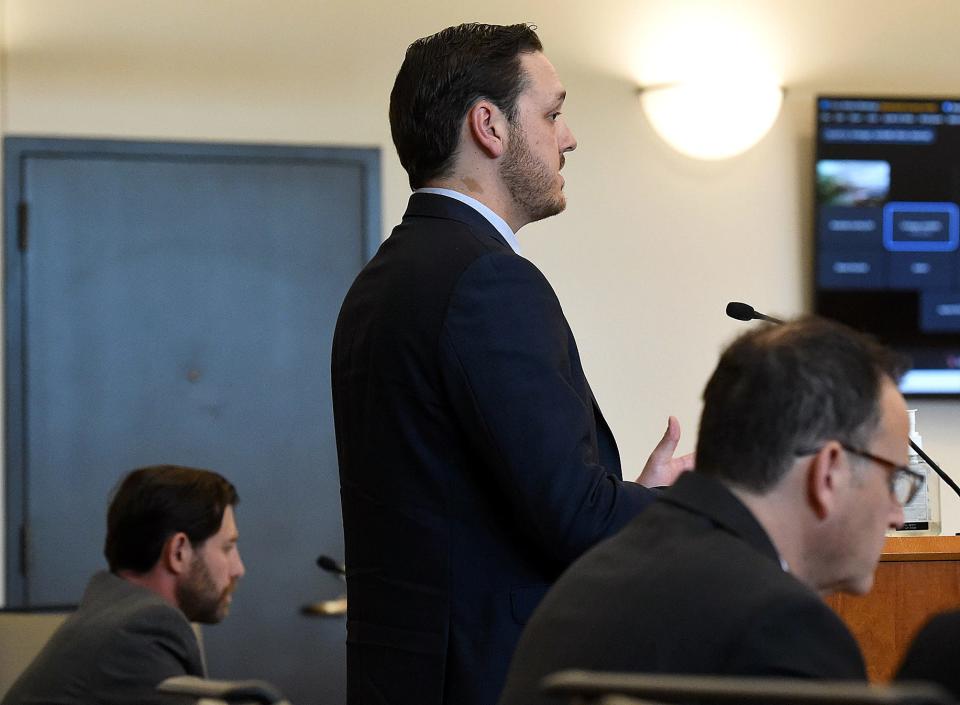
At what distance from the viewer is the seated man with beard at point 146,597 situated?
2723mm

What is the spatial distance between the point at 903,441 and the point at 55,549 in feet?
10.7

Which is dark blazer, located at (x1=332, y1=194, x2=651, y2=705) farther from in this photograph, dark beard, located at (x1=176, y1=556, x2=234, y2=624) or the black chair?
dark beard, located at (x1=176, y1=556, x2=234, y2=624)

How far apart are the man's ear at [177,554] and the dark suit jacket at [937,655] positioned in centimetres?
219

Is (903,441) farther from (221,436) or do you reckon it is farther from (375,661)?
(221,436)

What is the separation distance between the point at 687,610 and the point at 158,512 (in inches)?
84.9

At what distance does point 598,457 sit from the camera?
1.94 m

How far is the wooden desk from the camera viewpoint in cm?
219

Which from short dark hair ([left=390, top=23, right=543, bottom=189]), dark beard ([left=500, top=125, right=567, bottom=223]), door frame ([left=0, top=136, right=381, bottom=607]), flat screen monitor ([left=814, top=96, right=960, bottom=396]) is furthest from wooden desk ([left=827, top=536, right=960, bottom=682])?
door frame ([left=0, top=136, right=381, bottom=607])

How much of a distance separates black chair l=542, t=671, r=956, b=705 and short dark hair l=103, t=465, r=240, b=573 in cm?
227

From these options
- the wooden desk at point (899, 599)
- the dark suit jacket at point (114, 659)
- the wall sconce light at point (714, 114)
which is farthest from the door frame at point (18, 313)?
the wooden desk at point (899, 599)

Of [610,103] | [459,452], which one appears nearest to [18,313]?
[610,103]

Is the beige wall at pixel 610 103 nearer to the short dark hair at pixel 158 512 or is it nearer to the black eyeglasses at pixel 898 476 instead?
the short dark hair at pixel 158 512

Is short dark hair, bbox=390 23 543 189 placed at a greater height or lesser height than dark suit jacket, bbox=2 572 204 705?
greater

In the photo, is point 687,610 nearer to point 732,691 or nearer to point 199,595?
point 732,691
